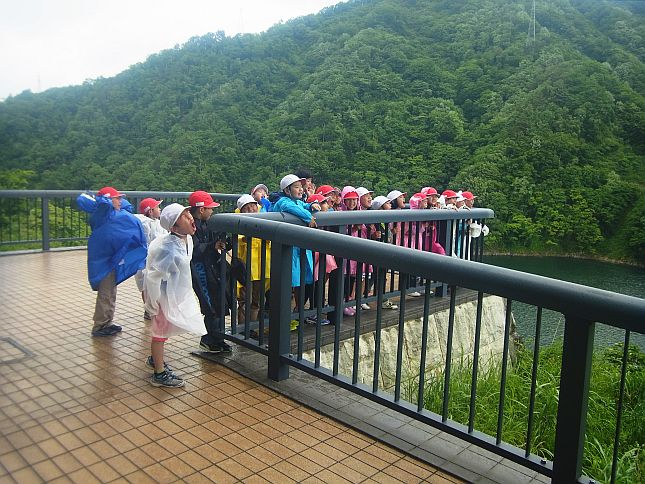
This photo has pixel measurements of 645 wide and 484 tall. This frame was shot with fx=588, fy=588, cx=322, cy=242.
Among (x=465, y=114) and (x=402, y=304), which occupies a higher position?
(x=465, y=114)

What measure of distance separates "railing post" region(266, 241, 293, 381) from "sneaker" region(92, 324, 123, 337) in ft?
6.02

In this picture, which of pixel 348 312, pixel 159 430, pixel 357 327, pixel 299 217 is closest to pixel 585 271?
pixel 348 312

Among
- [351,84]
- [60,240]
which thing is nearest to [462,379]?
[60,240]

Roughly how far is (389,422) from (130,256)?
298cm

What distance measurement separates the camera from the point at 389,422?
11.6 feet

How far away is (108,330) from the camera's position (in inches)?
205

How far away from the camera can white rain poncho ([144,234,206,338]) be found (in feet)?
12.8

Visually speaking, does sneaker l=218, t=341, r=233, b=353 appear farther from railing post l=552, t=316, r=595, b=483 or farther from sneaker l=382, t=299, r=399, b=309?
railing post l=552, t=316, r=595, b=483

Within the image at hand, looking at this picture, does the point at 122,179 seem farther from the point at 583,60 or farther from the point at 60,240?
the point at 583,60

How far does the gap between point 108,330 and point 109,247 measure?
29.2 inches

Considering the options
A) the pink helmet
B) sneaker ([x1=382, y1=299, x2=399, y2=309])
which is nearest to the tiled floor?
sneaker ([x1=382, y1=299, x2=399, y2=309])

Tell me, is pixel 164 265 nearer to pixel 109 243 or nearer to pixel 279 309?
pixel 279 309

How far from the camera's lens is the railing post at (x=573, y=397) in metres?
2.50

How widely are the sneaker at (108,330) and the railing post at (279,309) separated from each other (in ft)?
6.02
